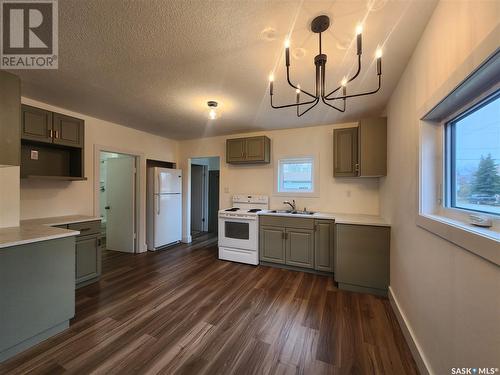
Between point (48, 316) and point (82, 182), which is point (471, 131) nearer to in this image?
point (48, 316)

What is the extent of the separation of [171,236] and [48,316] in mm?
2808

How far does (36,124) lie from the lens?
250 cm

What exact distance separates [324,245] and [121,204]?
390 centimetres

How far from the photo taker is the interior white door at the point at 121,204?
411 cm

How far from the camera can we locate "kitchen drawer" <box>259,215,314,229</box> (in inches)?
127

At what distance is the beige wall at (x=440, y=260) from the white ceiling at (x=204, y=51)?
24 cm

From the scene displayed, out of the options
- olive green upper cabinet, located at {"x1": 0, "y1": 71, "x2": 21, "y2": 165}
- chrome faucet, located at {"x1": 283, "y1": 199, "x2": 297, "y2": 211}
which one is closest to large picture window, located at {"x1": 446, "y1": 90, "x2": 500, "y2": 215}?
chrome faucet, located at {"x1": 283, "y1": 199, "x2": 297, "y2": 211}

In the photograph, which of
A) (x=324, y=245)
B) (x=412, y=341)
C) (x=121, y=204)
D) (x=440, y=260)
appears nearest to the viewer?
(x=440, y=260)

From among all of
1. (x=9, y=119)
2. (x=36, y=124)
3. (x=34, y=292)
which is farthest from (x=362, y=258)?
(x=36, y=124)

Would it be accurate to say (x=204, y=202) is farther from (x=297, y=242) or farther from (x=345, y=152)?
(x=345, y=152)

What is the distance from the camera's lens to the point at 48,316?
1786 millimetres

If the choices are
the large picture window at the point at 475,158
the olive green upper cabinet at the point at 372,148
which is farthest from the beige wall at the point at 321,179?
the large picture window at the point at 475,158

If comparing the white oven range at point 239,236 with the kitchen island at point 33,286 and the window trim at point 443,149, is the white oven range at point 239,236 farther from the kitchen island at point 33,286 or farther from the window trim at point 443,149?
the window trim at point 443,149

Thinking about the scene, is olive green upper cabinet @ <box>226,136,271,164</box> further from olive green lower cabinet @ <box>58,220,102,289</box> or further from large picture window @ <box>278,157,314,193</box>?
olive green lower cabinet @ <box>58,220,102,289</box>
